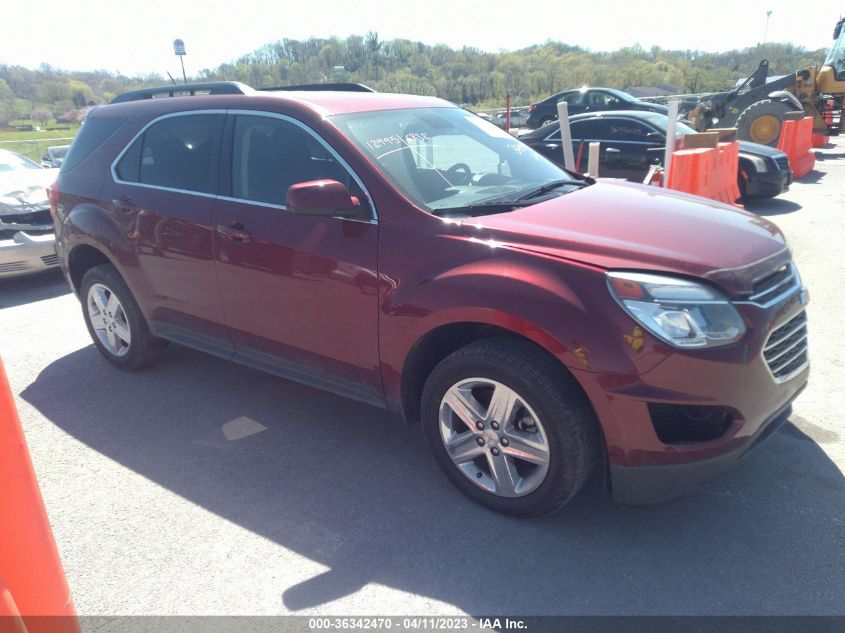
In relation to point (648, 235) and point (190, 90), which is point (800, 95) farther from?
point (648, 235)

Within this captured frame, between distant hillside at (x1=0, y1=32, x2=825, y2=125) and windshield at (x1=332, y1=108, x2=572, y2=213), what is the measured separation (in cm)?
3434

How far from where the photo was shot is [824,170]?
14.4 meters

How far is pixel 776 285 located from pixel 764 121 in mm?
14555

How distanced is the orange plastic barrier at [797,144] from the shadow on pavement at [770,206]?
8.86ft


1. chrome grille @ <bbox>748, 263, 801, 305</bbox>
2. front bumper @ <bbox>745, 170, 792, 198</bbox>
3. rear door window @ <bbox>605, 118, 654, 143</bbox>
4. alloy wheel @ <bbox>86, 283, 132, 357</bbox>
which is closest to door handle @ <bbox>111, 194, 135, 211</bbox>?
alloy wheel @ <bbox>86, 283, 132, 357</bbox>

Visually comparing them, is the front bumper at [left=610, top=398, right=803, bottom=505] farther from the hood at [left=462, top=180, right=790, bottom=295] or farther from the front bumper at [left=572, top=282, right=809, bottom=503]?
the hood at [left=462, top=180, right=790, bottom=295]

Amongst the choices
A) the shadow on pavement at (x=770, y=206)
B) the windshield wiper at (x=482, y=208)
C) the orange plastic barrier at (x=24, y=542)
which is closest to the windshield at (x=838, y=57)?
the shadow on pavement at (x=770, y=206)

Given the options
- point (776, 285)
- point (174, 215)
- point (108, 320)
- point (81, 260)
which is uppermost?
point (174, 215)

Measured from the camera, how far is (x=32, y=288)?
763cm

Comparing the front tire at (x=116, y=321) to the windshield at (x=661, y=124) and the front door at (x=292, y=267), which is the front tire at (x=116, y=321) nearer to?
the front door at (x=292, y=267)

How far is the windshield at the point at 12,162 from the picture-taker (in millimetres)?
8625

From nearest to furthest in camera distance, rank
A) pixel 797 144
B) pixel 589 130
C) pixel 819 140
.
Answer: pixel 589 130 < pixel 797 144 < pixel 819 140

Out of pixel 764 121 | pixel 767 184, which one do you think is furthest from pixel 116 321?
pixel 764 121

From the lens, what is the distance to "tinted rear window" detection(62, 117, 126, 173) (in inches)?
185
